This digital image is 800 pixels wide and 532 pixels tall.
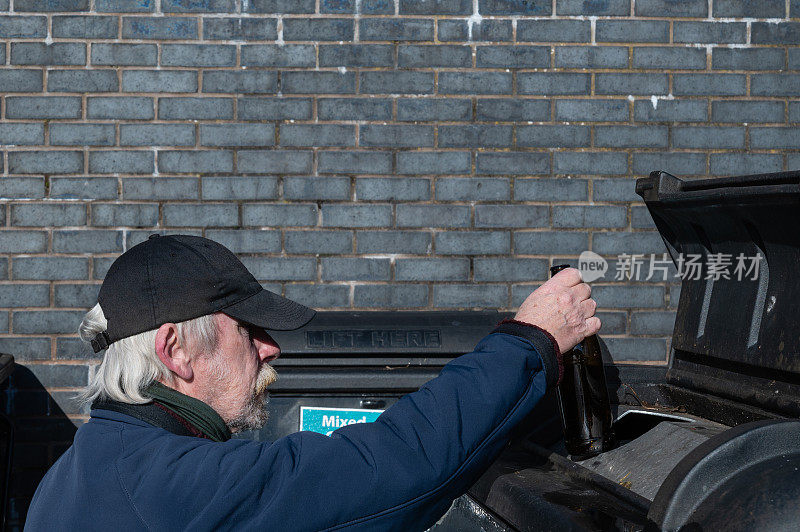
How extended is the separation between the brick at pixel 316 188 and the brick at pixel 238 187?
0.22 ft

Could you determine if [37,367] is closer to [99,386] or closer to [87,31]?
[87,31]

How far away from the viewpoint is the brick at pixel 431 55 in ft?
12.0

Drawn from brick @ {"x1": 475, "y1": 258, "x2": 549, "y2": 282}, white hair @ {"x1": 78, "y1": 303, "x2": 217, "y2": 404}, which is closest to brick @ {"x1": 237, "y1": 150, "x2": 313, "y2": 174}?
brick @ {"x1": 475, "y1": 258, "x2": 549, "y2": 282}

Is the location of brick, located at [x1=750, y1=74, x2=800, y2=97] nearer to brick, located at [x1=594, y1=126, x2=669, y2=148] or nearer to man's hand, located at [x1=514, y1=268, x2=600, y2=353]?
brick, located at [x1=594, y1=126, x2=669, y2=148]

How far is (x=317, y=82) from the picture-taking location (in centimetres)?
366

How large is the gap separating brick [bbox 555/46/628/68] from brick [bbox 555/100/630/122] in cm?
18

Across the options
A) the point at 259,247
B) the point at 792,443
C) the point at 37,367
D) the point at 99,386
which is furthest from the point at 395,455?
the point at 37,367

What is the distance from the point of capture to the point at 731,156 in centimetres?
373

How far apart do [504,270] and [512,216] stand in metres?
0.26

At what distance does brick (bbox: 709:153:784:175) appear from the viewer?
3.73m

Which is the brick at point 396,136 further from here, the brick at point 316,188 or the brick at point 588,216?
the brick at point 588,216

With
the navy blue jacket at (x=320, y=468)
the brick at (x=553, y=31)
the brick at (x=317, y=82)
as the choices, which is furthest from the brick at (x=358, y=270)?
the navy blue jacket at (x=320, y=468)

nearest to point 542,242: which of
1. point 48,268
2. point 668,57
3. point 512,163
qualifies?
point 512,163

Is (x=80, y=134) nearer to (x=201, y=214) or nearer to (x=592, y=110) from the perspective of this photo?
(x=201, y=214)
